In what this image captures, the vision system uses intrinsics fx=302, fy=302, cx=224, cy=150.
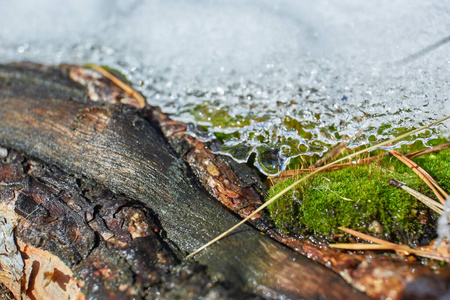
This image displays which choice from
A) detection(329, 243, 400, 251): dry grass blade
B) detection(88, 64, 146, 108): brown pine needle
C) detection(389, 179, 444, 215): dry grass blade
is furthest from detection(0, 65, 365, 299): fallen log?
detection(389, 179, 444, 215): dry grass blade

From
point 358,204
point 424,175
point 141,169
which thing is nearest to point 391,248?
point 358,204

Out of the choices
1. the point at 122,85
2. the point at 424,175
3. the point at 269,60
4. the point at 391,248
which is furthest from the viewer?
the point at 269,60

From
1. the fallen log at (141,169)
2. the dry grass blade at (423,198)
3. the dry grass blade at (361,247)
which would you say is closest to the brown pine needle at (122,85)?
the fallen log at (141,169)

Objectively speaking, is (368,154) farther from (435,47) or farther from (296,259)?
(435,47)

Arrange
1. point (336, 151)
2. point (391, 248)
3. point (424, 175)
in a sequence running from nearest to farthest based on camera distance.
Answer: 1. point (391, 248)
2. point (424, 175)
3. point (336, 151)

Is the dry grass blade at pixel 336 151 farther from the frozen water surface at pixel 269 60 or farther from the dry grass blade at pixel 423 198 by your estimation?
the dry grass blade at pixel 423 198

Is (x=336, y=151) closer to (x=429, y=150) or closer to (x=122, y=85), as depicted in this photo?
(x=429, y=150)
